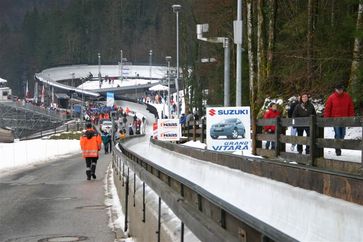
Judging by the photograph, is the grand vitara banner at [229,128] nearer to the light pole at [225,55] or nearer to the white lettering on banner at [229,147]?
the white lettering on banner at [229,147]

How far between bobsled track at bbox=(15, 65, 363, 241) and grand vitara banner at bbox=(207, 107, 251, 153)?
191 inches

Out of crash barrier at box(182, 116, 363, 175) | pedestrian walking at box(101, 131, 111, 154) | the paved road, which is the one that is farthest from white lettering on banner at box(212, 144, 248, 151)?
pedestrian walking at box(101, 131, 111, 154)

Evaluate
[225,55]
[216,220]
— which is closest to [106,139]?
[225,55]

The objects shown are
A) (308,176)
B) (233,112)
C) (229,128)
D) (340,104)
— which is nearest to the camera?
(308,176)

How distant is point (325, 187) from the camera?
6637 mm

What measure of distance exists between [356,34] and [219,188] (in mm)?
7136

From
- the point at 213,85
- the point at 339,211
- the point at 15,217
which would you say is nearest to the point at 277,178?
the point at 339,211

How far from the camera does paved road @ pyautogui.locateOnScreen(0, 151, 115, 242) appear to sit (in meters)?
10.4

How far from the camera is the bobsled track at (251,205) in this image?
4.57 m

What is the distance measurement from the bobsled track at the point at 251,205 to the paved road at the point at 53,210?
1.03m

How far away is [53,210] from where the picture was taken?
13.4m

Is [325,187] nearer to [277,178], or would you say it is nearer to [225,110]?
[277,178]

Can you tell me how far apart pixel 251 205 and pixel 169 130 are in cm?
2419

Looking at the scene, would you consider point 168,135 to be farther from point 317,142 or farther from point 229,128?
point 317,142
